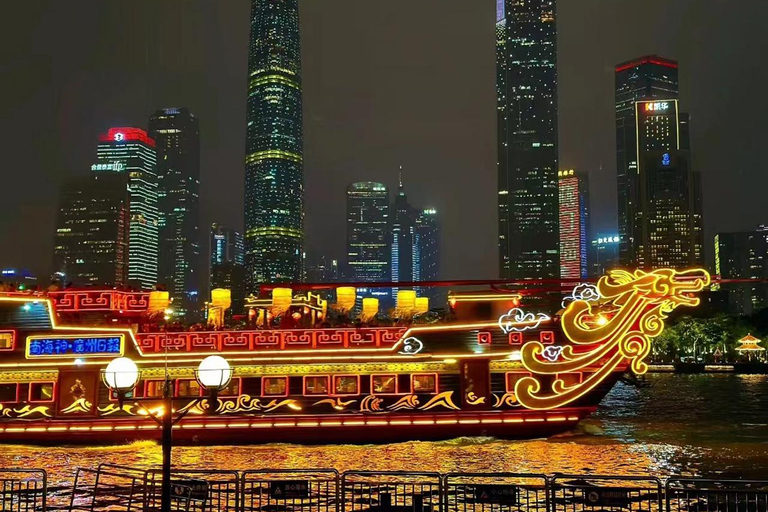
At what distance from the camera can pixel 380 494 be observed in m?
11.8

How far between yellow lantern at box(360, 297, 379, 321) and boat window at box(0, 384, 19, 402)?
10185 millimetres

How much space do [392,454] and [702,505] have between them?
790cm

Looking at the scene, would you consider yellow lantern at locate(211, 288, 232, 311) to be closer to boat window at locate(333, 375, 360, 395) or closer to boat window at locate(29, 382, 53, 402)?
boat window at locate(333, 375, 360, 395)

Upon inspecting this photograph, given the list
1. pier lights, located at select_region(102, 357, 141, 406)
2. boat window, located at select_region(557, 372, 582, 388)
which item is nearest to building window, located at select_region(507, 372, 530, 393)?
boat window, located at select_region(557, 372, 582, 388)

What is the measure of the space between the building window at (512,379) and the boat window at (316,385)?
5133 mm

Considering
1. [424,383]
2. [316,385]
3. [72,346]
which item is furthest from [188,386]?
[424,383]

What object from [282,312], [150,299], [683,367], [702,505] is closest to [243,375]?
[282,312]

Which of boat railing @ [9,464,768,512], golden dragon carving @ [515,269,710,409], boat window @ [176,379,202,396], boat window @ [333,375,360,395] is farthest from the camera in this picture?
boat window @ [176,379,202,396]

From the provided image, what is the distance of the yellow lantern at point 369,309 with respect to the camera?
2472cm

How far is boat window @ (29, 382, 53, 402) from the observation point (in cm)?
2306

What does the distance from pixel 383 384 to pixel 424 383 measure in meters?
1.15

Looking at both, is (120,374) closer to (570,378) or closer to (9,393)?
(570,378)

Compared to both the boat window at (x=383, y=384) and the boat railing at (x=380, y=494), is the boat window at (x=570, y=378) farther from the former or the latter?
the boat railing at (x=380, y=494)

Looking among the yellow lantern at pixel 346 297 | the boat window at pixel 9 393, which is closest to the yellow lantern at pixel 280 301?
the yellow lantern at pixel 346 297
